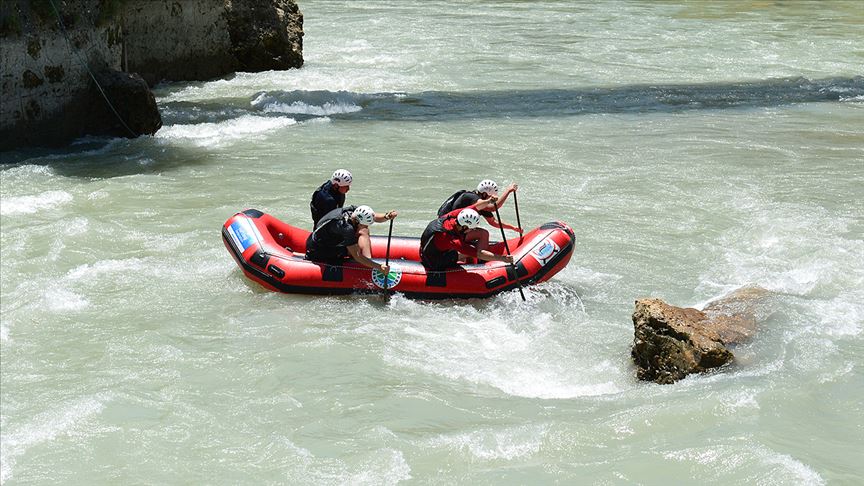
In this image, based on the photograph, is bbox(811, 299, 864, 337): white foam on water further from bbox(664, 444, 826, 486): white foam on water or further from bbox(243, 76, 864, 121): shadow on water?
bbox(243, 76, 864, 121): shadow on water

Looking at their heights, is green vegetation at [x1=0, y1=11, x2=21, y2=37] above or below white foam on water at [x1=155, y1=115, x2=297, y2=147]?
above

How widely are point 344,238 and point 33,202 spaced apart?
14.9 ft

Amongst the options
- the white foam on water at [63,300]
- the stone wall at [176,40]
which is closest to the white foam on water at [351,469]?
the white foam on water at [63,300]

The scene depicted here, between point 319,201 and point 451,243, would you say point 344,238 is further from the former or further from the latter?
→ point 451,243

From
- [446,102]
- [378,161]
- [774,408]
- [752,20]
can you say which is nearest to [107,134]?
[378,161]

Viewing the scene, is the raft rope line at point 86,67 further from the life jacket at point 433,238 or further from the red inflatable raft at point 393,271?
the life jacket at point 433,238

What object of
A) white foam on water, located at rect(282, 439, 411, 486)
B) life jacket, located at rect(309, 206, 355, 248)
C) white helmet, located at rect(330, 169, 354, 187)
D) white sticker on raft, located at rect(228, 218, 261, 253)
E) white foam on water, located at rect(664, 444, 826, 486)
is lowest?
white foam on water, located at rect(282, 439, 411, 486)

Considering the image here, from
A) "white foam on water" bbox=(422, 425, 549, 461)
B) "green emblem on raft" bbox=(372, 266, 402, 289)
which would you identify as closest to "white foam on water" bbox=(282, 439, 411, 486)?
"white foam on water" bbox=(422, 425, 549, 461)

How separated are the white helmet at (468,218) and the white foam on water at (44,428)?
133 inches

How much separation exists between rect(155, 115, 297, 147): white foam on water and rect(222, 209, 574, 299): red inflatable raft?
5.74m

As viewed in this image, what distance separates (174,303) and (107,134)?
6652 millimetres

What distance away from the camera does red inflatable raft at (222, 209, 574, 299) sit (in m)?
9.91

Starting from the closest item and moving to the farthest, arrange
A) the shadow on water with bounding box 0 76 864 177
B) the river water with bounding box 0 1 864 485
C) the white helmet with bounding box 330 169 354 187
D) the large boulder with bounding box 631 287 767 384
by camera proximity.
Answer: the river water with bounding box 0 1 864 485, the large boulder with bounding box 631 287 767 384, the white helmet with bounding box 330 169 354 187, the shadow on water with bounding box 0 76 864 177

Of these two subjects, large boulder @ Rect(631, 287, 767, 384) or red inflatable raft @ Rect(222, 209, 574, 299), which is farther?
red inflatable raft @ Rect(222, 209, 574, 299)
